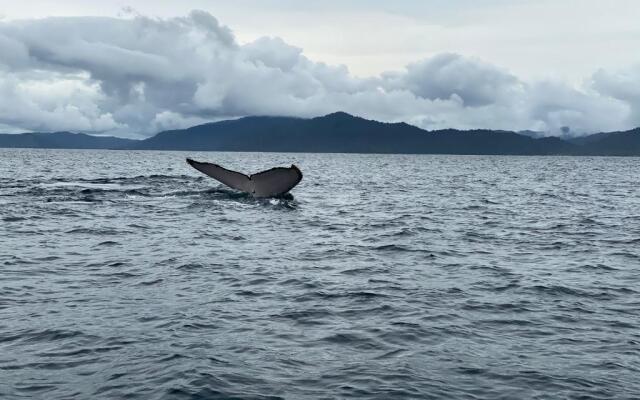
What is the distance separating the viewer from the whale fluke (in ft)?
119

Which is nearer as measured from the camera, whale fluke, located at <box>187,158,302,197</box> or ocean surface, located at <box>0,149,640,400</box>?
ocean surface, located at <box>0,149,640,400</box>

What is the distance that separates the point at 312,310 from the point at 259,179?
2407 centimetres

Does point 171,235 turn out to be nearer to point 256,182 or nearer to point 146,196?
point 256,182

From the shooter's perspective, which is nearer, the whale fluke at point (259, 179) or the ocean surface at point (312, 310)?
the ocean surface at point (312, 310)

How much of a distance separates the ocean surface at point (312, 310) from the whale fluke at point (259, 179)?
25.8 feet

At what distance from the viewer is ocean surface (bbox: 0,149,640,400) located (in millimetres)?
9344

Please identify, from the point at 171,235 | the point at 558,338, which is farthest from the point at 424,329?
the point at 171,235

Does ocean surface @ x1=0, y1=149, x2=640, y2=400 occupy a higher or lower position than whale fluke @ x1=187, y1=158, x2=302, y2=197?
lower

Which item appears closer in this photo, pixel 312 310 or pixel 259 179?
pixel 312 310

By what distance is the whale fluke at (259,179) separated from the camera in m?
36.3

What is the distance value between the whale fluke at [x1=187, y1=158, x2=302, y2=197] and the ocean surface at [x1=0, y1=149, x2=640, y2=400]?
7.85m

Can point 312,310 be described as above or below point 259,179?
below

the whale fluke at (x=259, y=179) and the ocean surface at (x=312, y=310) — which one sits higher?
the whale fluke at (x=259, y=179)

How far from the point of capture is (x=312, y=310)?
1352cm
